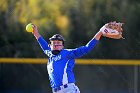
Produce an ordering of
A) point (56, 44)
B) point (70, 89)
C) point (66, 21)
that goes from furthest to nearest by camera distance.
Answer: point (66, 21), point (56, 44), point (70, 89)

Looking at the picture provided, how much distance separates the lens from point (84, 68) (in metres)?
11.4

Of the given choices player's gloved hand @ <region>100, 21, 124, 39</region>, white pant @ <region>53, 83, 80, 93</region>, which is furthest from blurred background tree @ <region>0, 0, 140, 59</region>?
white pant @ <region>53, 83, 80, 93</region>

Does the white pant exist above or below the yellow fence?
above

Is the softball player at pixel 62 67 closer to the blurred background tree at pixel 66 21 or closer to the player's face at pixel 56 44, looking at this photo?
the player's face at pixel 56 44

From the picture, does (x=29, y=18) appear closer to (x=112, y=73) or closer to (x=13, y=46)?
(x=13, y=46)

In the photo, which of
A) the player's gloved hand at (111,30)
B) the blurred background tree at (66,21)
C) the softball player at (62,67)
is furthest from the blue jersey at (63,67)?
the blurred background tree at (66,21)

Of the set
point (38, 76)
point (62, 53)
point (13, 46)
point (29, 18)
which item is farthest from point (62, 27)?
point (62, 53)

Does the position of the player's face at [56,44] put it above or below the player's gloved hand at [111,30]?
below

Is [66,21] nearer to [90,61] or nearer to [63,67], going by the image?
[90,61]

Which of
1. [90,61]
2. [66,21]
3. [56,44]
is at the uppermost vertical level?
[56,44]

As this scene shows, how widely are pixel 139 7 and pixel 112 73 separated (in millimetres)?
4539

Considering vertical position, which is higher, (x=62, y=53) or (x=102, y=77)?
(x=62, y=53)

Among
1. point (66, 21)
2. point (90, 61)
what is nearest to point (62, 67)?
point (90, 61)

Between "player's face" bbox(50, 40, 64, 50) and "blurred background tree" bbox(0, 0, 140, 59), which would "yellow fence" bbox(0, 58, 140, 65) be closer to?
"blurred background tree" bbox(0, 0, 140, 59)
